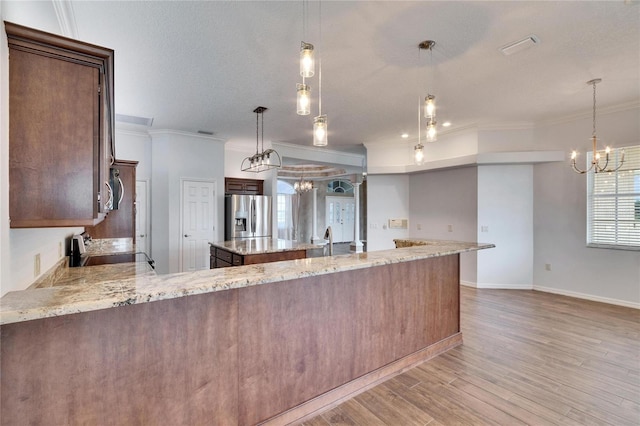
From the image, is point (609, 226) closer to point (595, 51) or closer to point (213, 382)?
point (595, 51)

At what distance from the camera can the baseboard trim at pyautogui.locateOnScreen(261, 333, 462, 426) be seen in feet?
6.30

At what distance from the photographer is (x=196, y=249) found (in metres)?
5.95

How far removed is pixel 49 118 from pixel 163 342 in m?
1.12

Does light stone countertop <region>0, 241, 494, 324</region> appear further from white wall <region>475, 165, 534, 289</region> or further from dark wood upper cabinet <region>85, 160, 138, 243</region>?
white wall <region>475, 165, 534, 289</region>

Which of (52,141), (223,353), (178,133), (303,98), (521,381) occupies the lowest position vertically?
(521,381)

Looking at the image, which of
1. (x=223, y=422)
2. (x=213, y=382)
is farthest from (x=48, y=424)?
(x=223, y=422)

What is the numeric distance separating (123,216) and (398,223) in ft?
16.6

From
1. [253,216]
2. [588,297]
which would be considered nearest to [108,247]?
[253,216]

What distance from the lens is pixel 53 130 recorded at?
4.43 feet

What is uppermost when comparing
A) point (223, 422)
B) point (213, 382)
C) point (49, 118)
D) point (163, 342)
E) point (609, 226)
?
point (49, 118)

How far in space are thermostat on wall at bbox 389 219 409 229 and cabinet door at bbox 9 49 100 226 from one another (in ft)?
19.2

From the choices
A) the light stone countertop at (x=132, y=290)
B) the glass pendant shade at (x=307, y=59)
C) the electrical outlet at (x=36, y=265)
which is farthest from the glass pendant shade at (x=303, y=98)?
the electrical outlet at (x=36, y=265)

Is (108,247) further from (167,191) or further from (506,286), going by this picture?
(506,286)

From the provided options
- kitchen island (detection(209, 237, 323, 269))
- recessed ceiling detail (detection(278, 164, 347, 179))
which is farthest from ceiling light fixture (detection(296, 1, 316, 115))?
recessed ceiling detail (detection(278, 164, 347, 179))
